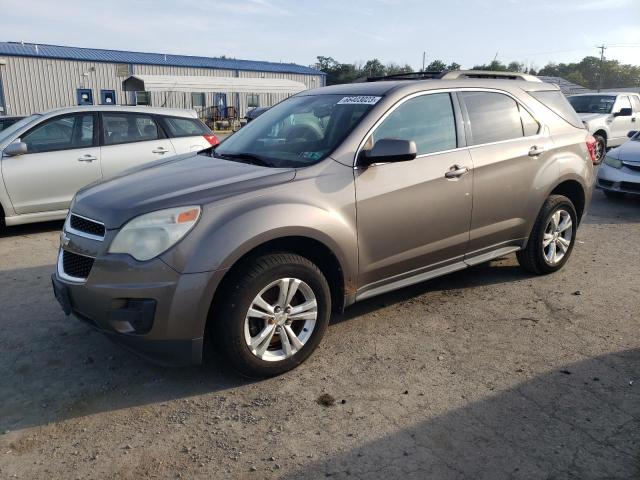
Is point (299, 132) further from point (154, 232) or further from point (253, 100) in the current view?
point (253, 100)

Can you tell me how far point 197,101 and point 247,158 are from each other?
115 ft

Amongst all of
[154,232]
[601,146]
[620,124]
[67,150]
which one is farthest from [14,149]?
[620,124]

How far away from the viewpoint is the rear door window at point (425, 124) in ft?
12.7

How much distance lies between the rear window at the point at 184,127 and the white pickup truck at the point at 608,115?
32.1 ft

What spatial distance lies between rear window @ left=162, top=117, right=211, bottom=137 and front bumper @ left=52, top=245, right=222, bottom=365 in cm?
510

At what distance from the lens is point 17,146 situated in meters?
6.49

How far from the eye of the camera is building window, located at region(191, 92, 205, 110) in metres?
36.4

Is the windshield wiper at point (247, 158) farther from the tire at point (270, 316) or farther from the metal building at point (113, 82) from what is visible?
the metal building at point (113, 82)

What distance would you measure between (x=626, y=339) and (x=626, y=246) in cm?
300

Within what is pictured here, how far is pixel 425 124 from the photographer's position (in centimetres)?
408

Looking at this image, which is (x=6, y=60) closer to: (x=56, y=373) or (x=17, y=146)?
(x=17, y=146)

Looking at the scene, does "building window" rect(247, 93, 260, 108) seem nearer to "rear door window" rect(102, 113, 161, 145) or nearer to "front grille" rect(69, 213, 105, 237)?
"rear door window" rect(102, 113, 161, 145)

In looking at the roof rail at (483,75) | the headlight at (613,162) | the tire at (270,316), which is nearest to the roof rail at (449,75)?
the roof rail at (483,75)

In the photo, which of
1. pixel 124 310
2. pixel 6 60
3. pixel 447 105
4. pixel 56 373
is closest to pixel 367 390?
pixel 124 310
